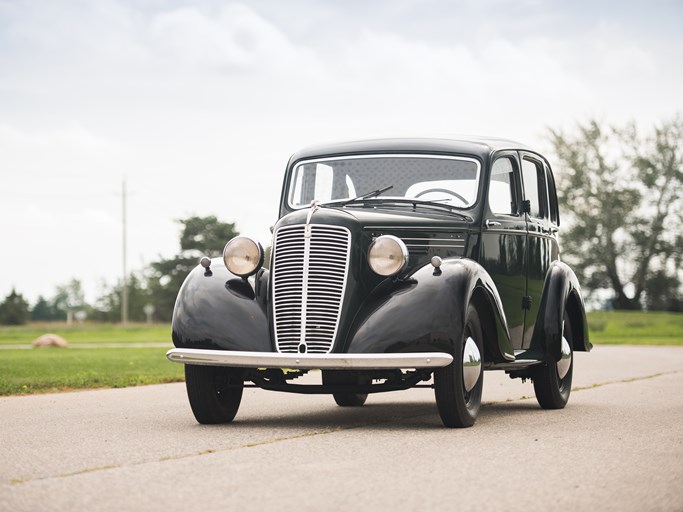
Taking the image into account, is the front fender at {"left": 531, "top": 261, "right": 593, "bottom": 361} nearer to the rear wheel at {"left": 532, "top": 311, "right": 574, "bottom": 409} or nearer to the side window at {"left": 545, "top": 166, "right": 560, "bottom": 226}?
the rear wheel at {"left": 532, "top": 311, "right": 574, "bottom": 409}

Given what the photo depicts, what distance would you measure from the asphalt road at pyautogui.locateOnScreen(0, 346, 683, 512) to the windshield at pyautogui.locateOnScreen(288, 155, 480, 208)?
186cm

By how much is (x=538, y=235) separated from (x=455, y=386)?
3087 mm

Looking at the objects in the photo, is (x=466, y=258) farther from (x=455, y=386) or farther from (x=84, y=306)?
(x=84, y=306)

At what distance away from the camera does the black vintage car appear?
775 cm

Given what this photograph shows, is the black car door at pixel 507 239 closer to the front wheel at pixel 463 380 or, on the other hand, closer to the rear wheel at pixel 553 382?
the rear wheel at pixel 553 382

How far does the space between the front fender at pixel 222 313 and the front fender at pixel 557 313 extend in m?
2.88

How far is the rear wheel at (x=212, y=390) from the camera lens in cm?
832

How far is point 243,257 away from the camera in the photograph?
8.49 m

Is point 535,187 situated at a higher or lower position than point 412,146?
lower

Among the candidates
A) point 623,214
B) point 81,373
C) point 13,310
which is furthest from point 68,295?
point 81,373

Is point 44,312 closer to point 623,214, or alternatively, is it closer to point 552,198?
point 623,214

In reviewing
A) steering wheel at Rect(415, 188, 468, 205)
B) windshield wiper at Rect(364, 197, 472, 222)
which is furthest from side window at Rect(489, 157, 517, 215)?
windshield wiper at Rect(364, 197, 472, 222)

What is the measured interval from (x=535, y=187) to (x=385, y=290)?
3267 mm

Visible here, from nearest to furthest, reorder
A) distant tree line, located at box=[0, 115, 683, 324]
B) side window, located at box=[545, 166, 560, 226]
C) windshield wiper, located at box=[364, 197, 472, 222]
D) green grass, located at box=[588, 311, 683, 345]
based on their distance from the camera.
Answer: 1. windshield wiper, located at box=[364, 197, 472, 222]
2. side window, located at box=[545, 166, 560, 226]
3. green grass, located at box=[588, 311, 683, 345]
4. distant tree line, located at box=[0, 115, 683, 324]
